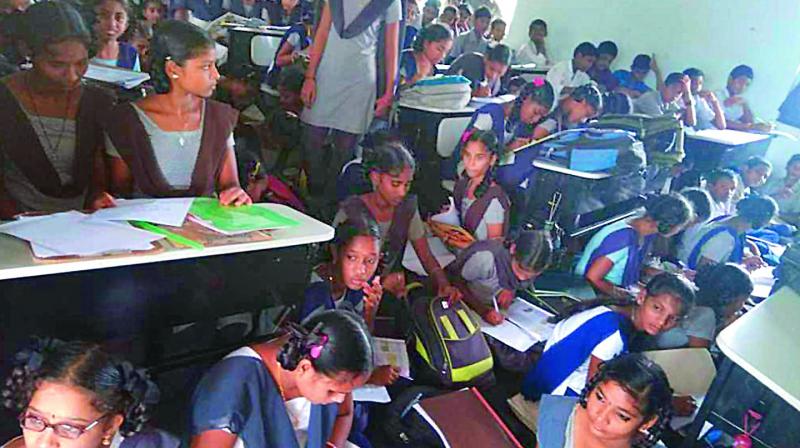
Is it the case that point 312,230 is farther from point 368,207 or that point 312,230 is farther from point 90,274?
point 368,207

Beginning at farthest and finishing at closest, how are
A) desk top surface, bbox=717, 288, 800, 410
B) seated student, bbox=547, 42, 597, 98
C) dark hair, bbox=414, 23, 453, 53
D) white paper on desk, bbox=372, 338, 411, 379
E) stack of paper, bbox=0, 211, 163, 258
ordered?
seated student, bbox=547, 42, 597, 98, dark hair, bbox=414, 23, 453, 53, white paper on desk, bbox=372, 338, 411, 379, desk top surface, bbox=717, 288, 800, 410, stack of paper, bbox=0, 211, 163, 258

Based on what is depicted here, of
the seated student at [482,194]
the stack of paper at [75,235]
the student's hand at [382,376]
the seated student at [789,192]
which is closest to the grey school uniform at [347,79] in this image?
the seated student at [482,194]

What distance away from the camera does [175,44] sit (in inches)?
63.1

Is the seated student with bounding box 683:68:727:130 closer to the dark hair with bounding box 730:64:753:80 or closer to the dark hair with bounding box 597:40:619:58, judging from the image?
the dark hair with bounding box 730:64:753:80

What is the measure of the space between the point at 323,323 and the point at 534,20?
6.32 metres

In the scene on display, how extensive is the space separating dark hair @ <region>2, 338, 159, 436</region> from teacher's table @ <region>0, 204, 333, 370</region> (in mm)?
142

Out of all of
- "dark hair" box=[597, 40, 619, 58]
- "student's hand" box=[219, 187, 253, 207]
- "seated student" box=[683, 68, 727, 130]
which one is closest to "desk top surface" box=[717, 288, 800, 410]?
"student's hand" box=[219, 187, 253, 207]

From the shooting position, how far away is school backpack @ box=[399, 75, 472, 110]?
3.20 m

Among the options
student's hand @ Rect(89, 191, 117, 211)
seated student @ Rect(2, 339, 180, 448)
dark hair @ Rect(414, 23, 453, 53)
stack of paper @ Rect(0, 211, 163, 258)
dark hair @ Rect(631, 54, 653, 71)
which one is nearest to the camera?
seated student @ Rect(2, 339, 180, 448)

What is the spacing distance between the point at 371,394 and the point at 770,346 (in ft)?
3.51

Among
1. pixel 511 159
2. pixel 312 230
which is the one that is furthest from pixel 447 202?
pixel 312 230

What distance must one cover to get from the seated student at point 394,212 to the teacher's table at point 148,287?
560mm

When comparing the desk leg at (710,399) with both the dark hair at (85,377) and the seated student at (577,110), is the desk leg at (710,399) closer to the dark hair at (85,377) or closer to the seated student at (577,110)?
the dark hair at (85,377)

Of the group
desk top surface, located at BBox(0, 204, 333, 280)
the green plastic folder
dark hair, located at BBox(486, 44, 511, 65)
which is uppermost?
dark hair, located at BBox(486, 44, 511, 65)
